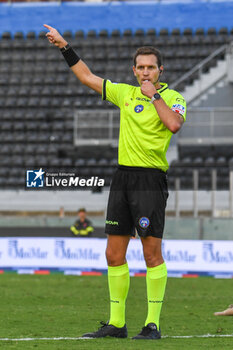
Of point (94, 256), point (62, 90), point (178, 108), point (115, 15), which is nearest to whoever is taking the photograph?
point (178, 108)

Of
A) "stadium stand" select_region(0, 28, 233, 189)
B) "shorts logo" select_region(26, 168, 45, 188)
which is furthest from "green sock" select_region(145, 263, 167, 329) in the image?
"stadium stand" select_region(0, 28, 233, 189)

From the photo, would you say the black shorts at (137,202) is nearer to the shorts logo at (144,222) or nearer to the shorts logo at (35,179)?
the shorts logo at (144,222)

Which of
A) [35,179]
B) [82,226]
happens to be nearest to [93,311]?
[35,179]

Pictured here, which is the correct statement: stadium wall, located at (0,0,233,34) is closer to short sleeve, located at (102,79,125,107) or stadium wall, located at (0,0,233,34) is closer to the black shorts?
short sleeve, located at (102,79,125,107)


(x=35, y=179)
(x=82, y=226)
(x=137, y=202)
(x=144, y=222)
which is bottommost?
(x=82, y=226)

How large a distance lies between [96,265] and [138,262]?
0.85 meters

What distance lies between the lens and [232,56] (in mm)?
23078

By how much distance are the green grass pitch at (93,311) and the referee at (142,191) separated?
304mm

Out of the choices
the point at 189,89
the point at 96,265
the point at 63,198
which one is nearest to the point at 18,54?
the point at 189,89

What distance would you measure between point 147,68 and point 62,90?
2121 centimetres

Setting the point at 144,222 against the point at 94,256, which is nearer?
the point at 144,222

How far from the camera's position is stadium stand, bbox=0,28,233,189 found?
22.5m

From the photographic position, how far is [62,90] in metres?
26.0

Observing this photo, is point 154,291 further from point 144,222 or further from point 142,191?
point 142,191
